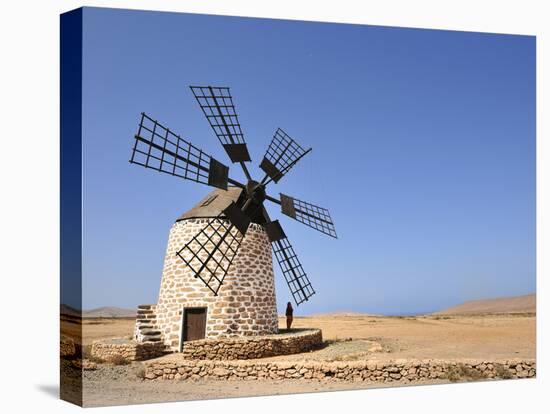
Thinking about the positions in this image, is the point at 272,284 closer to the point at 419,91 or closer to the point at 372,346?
the point at 372,346

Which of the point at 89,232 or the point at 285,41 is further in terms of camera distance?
the point at 285,41

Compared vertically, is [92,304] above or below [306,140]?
below

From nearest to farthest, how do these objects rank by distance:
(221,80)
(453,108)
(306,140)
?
(221,80) → (306,140) → (453,108)

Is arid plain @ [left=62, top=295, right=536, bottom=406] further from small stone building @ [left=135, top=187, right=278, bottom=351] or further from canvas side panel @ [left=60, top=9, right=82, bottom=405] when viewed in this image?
small stone building @ [left=135, top=187, right=278, bottom=351]

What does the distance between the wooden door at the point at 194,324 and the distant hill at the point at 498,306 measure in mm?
4925

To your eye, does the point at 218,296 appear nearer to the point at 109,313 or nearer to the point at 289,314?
the point at 289,314

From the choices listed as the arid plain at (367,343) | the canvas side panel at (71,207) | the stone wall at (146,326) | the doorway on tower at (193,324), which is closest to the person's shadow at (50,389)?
the canvas side panel at (71,207)

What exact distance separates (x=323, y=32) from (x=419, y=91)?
239 centimetres

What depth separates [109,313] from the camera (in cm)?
1530

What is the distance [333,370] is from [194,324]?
9.28 feet

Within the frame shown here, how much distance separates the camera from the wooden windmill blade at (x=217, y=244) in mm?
16812

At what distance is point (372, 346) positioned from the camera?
17.8 m

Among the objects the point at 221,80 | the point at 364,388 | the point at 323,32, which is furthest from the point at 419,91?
the point at 364,388

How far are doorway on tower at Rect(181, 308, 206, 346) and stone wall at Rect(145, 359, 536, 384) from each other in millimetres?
1342
